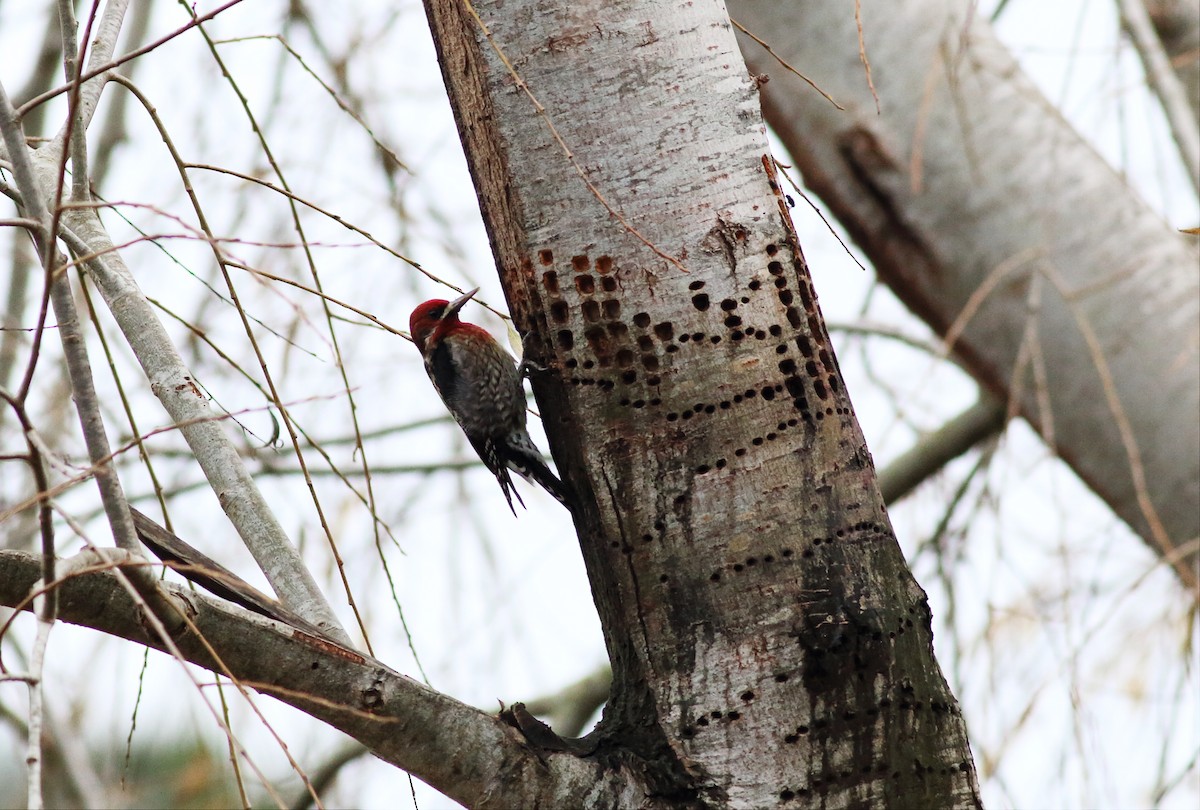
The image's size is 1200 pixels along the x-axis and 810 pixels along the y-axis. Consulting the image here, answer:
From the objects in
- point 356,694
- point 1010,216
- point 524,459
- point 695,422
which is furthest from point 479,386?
point 356,694

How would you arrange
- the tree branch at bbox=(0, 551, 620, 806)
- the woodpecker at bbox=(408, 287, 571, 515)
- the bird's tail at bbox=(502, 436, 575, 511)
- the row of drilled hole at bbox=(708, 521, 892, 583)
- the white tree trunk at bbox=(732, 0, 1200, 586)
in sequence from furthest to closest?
the woodpecker at bbox=(408, 287, 571, 515)
the bird's tail at bbox=(502, 436, 575, 511)
the white tree trunk at bbox=(732, 0, 1200, 586)
the row of drilled hole at bbox=(708, 521, 892, 583)
the tree branch at bbox=(0, 551, 620, 806)

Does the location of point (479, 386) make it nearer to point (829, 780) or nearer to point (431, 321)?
point (431, 321)

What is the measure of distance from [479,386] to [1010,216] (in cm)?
197

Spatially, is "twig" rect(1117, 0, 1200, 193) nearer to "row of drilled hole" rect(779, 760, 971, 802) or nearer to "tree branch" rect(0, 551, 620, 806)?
"row of drilled hole" rect(779, 760, 971, 802)

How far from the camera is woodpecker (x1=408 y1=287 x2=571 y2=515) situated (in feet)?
14.4

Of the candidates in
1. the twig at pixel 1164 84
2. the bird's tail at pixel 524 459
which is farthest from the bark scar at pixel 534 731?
Answer: the twig at pixel 1164 84

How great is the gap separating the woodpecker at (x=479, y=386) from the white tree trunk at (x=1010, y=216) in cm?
138

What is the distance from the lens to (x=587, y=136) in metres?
2.24

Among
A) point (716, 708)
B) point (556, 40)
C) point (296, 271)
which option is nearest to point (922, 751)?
point (716, 708)

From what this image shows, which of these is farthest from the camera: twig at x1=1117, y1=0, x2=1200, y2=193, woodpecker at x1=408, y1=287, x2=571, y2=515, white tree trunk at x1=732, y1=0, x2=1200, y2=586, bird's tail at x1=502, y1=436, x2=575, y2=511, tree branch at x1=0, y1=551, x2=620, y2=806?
woodpecker at x1=408, y1=287, x2=571, y2=515

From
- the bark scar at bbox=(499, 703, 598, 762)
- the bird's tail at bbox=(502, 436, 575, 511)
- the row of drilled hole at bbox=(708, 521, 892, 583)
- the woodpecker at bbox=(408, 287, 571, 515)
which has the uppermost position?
the woodpecker at bbox=(408, 287, 571, 515)

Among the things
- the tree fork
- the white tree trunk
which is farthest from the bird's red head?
the tree fork

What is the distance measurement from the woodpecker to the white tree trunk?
4.52 feet

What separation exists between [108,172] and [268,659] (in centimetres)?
383
